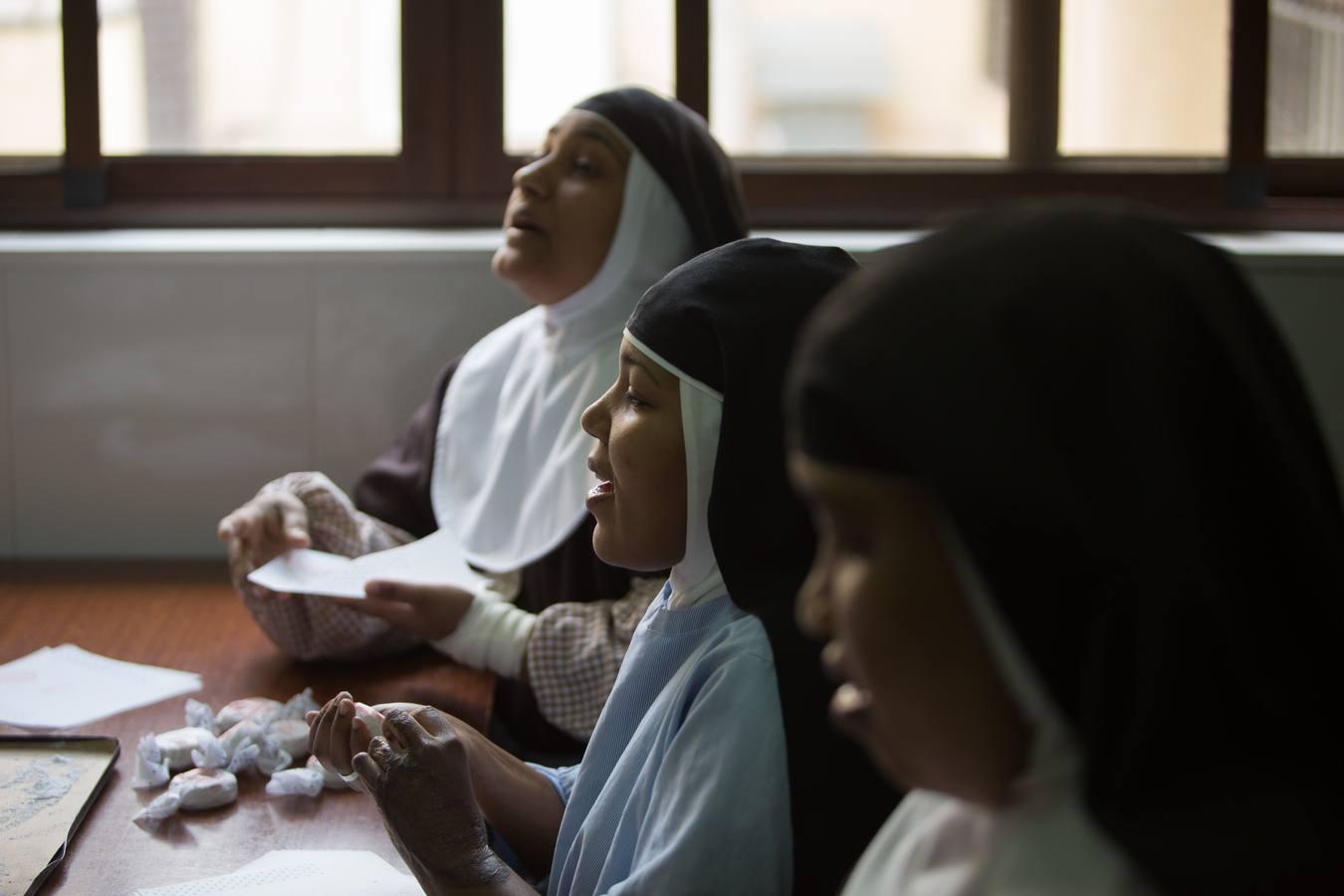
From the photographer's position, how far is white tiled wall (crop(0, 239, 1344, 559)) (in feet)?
10.2

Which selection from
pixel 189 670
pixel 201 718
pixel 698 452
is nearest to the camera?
pixel 698 452

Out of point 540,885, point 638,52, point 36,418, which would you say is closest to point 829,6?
point 638,52

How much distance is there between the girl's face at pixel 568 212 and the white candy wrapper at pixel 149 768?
1.05m

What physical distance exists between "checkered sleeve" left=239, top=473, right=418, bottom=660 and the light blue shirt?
2.91 ft

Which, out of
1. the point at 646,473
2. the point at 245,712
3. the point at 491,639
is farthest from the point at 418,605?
the point at 646,473

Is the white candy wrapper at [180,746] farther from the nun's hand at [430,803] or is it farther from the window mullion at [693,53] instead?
the window mullion at [693,53]

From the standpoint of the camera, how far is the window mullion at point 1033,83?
341 centimetres

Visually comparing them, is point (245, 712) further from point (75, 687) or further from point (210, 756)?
point (75, 687)

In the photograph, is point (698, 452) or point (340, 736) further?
point (340, 736)

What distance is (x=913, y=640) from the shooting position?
0.83 metres

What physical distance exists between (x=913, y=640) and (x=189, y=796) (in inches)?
47.0

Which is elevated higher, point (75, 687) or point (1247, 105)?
point (1247, 105)

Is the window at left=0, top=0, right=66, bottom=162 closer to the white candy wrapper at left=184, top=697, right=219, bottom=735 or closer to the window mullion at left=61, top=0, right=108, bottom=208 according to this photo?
the window mullion at left=61, top=0, right=108, bottom=208

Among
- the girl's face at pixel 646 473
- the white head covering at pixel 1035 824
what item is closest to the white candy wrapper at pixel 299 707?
the girl's face at pixel 646 473
